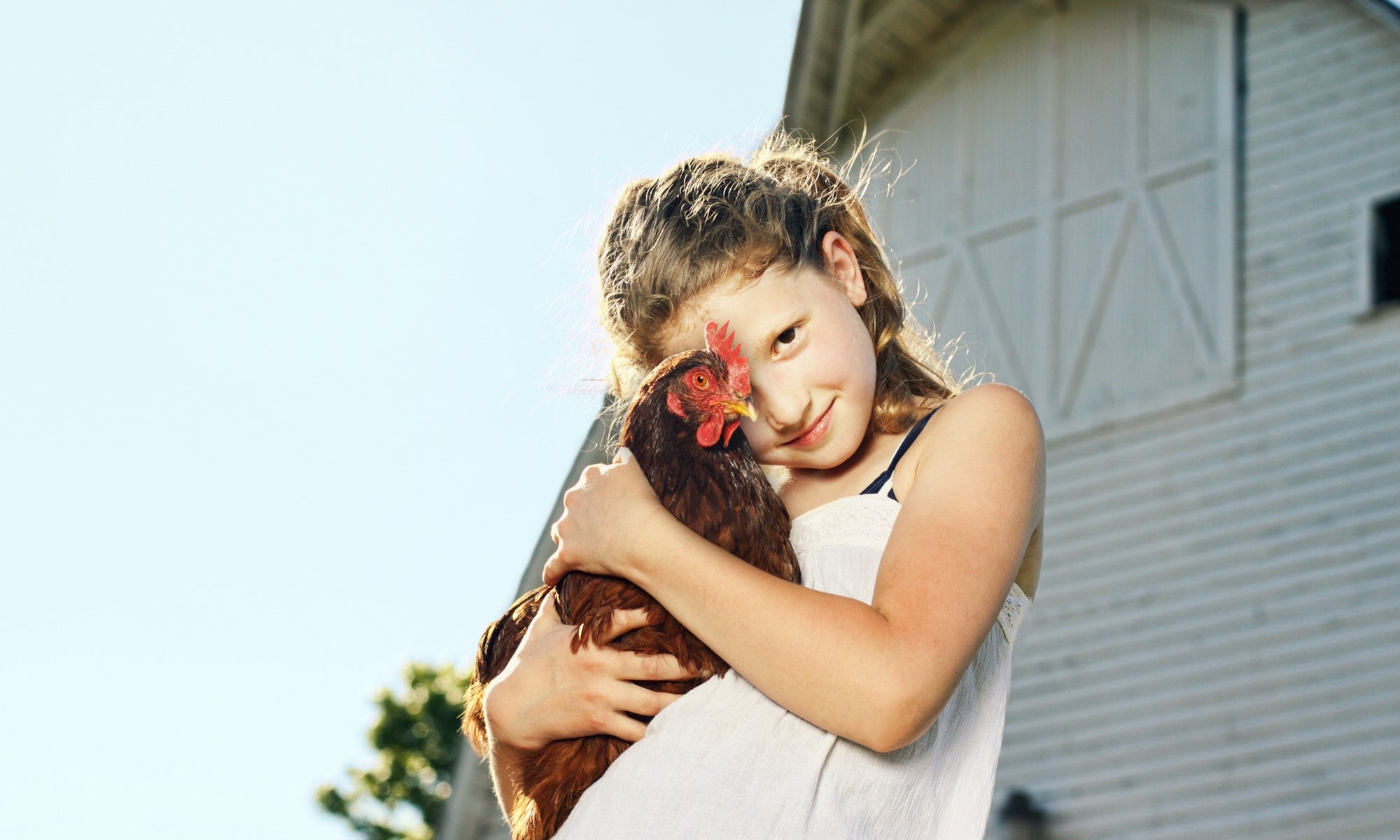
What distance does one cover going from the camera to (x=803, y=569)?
219 centimetres

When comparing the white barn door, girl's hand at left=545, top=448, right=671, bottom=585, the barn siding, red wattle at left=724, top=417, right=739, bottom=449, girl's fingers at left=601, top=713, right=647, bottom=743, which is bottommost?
the barn siding

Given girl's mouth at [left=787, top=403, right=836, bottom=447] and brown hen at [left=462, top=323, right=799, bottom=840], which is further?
girl's mouth at [left=787, top=403, right=836, bottom=447]

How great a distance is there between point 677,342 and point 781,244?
230 millimetres

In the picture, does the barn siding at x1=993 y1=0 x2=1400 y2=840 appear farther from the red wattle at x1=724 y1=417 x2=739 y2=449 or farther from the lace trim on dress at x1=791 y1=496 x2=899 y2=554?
the red wattle at x1=724 y1=417 x2=739 y2=449

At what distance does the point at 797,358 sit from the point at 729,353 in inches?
5.3

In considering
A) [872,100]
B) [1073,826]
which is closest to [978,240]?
[872,100]

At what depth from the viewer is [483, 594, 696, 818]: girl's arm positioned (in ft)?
6.50

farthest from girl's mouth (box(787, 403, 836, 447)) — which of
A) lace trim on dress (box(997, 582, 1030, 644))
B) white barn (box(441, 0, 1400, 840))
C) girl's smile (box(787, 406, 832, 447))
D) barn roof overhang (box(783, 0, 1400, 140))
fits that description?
barn roof overhang (box(783, 0, 1400, 140))

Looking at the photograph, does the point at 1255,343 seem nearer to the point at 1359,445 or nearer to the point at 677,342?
the point at 1359,445

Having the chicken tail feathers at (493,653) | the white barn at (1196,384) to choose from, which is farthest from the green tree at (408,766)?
the chicken tail feathers at (493,653)

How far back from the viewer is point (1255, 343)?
942 cm

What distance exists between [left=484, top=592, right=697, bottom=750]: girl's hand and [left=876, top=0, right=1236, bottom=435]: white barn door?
7514mm

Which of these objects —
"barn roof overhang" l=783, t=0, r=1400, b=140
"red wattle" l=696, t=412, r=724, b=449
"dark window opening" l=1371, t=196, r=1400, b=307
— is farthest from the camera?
"barn roof overhang" l=783, t=0, r=1400, b=140

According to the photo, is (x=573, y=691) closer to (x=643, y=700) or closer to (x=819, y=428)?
(x=643, y=700)
